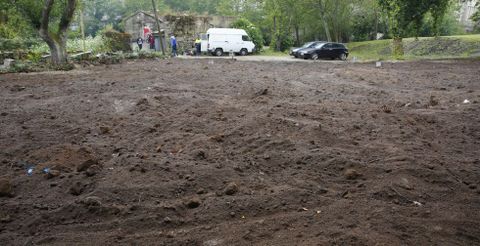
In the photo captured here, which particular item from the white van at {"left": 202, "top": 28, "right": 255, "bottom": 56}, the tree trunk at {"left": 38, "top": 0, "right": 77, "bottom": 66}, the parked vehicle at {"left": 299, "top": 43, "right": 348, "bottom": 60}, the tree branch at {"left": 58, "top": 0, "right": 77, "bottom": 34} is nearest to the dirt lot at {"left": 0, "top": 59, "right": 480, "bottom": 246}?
the tree trunk at {"left": 38, "top": 0, "right": 77, "bottom": 66}

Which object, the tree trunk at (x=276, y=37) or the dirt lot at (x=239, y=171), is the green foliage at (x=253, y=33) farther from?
the dirt lot at (x=239, y=171)

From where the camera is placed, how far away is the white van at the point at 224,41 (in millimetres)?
33938

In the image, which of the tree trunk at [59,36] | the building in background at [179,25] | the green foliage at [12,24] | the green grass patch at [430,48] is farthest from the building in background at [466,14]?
the green foliage at [12,24]

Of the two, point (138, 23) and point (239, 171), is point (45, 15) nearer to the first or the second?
point (239, 171)

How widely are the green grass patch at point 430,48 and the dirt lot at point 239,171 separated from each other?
21.5 meters

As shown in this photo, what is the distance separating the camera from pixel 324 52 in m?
30.7

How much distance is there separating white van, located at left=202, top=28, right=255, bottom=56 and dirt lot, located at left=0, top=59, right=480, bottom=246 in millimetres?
23839

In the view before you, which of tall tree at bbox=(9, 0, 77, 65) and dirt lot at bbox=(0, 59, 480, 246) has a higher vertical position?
tall tree at bbox=(9, 0, 77, 65)

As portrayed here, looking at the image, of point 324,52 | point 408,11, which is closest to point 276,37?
point 324,52

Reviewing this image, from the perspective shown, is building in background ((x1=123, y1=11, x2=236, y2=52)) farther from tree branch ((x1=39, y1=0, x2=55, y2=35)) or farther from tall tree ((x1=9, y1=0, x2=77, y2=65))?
tree branch ((x1=39, y1=0, x2=55, y2=35))

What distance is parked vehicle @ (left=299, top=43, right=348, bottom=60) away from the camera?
3059cm

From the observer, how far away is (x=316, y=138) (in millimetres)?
6910

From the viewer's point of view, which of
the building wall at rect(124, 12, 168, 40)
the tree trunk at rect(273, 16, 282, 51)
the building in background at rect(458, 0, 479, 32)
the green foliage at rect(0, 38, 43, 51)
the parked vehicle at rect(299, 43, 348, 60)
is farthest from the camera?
the building in background at rect(458, 0, 479, 32)

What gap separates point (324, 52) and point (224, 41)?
335 inches
